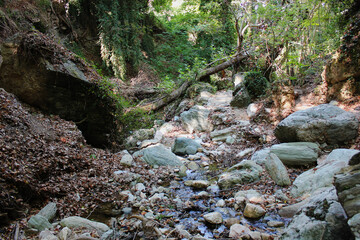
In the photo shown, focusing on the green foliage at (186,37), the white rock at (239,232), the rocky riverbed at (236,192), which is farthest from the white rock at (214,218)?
the green foliage at (186,37)

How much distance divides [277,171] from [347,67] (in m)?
3.97

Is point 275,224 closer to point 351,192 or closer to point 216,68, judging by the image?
point 351,192

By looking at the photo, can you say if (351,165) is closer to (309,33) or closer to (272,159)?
(272,159)

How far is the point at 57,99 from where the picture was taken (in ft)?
19.3

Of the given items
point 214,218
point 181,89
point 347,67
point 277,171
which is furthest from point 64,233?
point 181,89

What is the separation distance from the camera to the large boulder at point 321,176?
3328mm

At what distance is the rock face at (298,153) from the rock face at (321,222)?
2.49m

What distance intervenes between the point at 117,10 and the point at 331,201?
12666 mm

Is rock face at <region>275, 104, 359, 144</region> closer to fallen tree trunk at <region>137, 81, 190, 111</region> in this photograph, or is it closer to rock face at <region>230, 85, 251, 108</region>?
rock face at <region>230, 85, 251, 108</region>

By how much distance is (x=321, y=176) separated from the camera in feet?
11.2

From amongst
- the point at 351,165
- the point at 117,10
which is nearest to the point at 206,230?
the point at 351,165

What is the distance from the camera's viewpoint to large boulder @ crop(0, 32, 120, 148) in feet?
17.2

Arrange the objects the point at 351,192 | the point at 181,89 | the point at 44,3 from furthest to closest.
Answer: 1. the point at 181,89
2. the point at 44,3
3. the point at 351,192

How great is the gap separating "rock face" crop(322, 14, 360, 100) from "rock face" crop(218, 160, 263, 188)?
3632 millimetres
